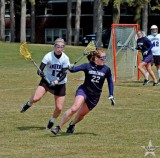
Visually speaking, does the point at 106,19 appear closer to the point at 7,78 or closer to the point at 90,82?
the point at 7,78

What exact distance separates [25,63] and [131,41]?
40.3 feet

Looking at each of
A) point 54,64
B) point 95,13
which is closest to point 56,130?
point 54,64

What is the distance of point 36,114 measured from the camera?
14664mm

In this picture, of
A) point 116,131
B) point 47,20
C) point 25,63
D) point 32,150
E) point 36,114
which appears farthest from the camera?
point 47,20

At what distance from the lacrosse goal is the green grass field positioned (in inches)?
106

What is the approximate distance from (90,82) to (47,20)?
58929 millimetres

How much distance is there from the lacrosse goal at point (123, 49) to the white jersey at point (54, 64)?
11830 mm

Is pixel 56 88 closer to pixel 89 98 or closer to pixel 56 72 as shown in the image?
pixel 56 72

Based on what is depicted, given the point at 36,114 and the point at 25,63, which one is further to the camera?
the point at 25,63

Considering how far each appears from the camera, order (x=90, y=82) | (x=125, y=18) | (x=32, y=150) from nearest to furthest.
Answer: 1. (x=32, y=150)
2. (x=90, y=82)
3. (x=125, y=18)

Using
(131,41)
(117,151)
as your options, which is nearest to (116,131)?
(117,151)

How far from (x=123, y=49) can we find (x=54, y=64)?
12.4 m

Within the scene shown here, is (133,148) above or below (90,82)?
below

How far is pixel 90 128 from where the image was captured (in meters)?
12.6
